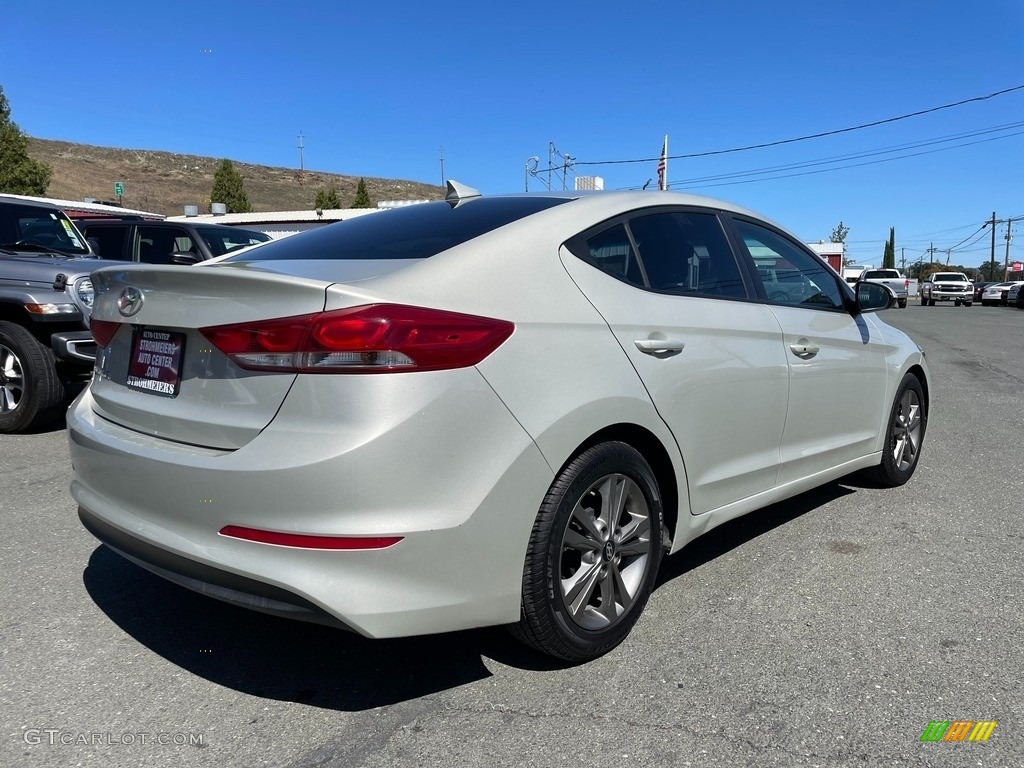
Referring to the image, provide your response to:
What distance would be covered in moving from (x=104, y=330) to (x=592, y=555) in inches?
76.4

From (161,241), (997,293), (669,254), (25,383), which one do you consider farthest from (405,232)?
(997,293)

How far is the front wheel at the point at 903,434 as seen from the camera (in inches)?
189

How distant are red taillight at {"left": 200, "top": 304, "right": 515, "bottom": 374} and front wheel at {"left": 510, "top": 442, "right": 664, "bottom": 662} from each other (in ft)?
1.86

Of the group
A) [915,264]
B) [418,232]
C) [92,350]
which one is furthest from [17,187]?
[915,264]

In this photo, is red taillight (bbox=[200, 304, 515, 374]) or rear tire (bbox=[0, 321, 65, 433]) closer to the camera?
red taillight (bbox=[200, 304, 515, 374])

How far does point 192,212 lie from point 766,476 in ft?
72.3

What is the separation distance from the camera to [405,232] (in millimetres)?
3043

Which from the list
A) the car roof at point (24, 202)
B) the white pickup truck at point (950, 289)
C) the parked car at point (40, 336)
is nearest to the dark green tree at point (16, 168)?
the car roof at point (24, 202)

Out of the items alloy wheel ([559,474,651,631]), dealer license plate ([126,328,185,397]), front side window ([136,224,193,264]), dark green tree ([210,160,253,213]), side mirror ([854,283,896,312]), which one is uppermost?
dark green tree ([210,160,253,213])

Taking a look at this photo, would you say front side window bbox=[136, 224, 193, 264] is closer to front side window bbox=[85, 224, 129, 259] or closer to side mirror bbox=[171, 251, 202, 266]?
front side window bbox=[85, 224, 129, 259]

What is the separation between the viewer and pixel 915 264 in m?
140

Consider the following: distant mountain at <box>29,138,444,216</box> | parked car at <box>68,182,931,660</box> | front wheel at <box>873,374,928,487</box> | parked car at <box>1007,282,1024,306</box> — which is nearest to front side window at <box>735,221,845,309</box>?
parked car at <box>68,182,931,660</box>

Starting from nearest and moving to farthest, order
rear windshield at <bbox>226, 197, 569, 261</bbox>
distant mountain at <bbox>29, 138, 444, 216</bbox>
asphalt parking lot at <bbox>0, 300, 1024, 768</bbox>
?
asphalt parking lot at <bbox>0, 300, 1024, 768</bbox>
rear windshield at <bbox>226, 197, 569, 261</bbox>
distant mountain at <bbox>29, 138, 444, 216</bbox>

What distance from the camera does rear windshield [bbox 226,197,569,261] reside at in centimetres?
276
